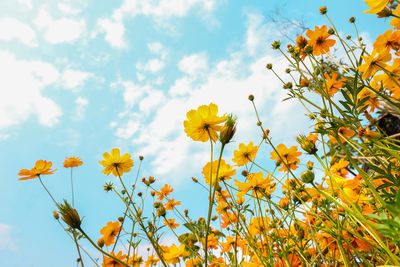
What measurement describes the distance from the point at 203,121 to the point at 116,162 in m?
0.60

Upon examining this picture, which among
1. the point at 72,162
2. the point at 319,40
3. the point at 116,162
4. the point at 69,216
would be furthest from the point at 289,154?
the point at 72,162

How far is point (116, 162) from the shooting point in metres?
1.17

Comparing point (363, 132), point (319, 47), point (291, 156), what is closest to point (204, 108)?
point (363, 132)

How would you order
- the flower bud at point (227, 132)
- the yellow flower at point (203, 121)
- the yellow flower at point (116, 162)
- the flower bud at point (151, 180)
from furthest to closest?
1. the flower bud at point (151, 180)
2. the yellow flower at point (116, 162)
3. the yellow flower at point (203, 121)
4. the flower bud at point (227, 132)

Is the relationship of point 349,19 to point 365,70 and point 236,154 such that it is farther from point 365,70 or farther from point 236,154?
point 236,154

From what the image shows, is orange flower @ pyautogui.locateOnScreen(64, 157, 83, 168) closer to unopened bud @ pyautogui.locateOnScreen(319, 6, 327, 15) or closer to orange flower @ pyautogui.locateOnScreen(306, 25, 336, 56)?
orange flower @ pyautogui.locateOnScreen(306, 25, 336, 56)

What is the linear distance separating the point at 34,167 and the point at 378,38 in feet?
5.47

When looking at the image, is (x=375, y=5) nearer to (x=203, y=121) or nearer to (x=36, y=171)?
(x=203, y=121)

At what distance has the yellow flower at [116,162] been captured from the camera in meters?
1.16

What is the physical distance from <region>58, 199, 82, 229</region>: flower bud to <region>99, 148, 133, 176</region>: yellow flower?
464mm

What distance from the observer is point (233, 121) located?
62cm

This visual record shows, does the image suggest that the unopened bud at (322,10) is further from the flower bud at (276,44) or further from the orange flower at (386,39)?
the orange flower at (386,39)

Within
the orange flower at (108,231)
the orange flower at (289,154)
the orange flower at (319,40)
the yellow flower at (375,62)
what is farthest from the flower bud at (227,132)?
the orange flower at (108,231)

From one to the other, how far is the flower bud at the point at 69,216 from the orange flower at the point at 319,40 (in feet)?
4.17
